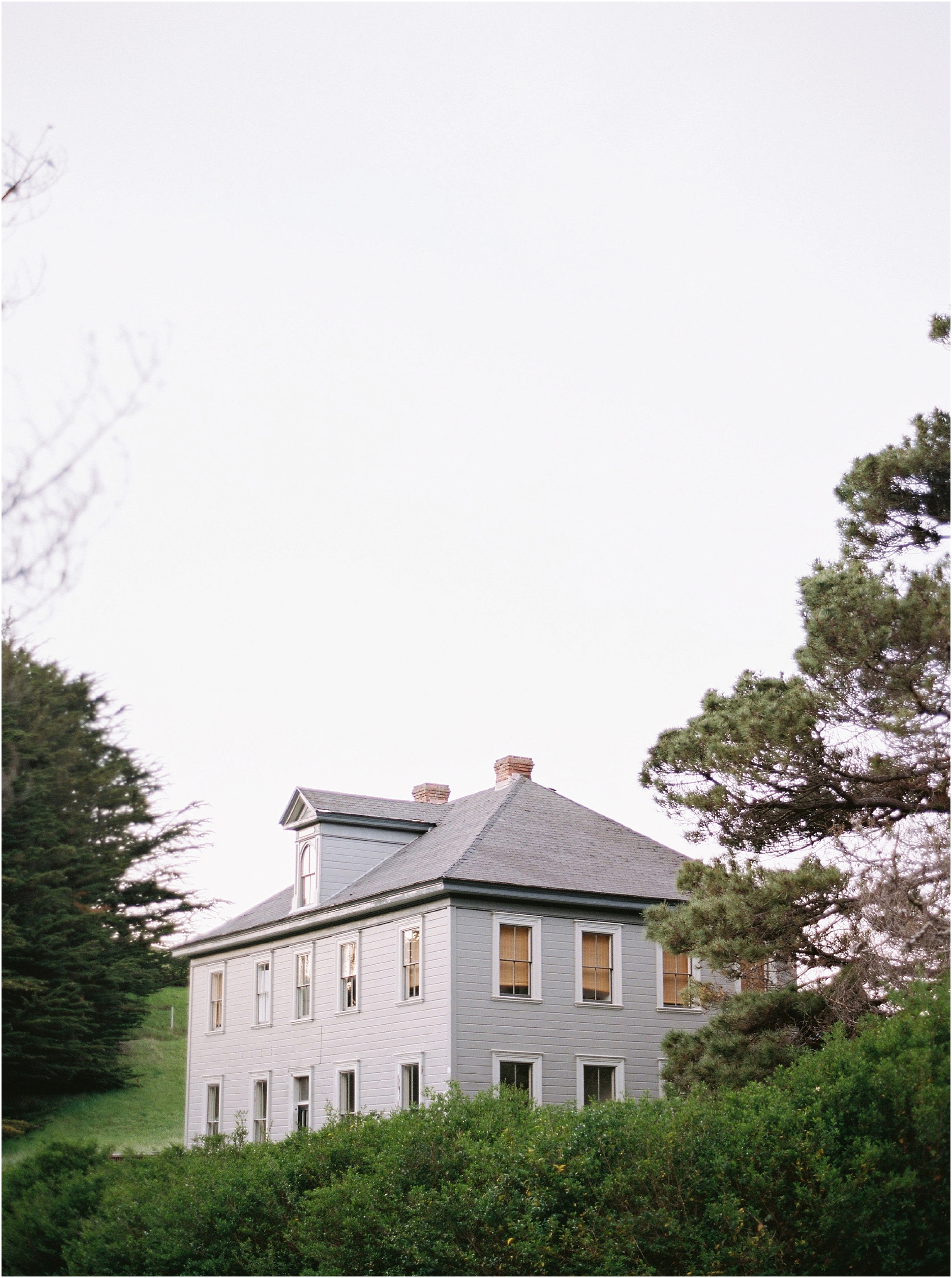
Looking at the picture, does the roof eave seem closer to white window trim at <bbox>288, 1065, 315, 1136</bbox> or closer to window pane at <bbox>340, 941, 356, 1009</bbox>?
window pane at <bbox>340, 941, 356, 1009</bbox>

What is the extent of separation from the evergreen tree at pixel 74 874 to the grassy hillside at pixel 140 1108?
8.98ft

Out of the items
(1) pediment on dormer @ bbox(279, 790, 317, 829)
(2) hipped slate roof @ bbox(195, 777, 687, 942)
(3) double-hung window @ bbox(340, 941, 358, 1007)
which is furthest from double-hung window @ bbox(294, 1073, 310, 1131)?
(1) pediment on dormer @ bbox(279, 790, 317, 829)

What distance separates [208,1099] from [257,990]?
320 cm

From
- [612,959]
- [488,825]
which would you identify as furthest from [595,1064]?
[488,825]

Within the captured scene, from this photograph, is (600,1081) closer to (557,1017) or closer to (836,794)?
(557,1017)

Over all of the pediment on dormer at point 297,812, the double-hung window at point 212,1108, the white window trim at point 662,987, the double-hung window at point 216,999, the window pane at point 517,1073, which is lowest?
the double-hung window at point 212,1108

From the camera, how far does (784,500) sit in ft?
54.7

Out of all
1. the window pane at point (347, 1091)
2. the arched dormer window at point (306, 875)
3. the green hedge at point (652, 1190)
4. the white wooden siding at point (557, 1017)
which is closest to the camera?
the green hedge at point (652, 1190)

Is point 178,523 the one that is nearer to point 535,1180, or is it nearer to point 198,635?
point 198,635

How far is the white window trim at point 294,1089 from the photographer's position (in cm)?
2355

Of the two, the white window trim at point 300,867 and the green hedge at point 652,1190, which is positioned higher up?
the white window trim at point 300,867

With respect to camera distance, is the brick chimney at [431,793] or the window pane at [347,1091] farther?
the brick chimney at [431,793]

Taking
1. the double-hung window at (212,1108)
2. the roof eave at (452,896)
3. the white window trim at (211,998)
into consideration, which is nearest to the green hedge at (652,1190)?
the roof eave at (452,896)

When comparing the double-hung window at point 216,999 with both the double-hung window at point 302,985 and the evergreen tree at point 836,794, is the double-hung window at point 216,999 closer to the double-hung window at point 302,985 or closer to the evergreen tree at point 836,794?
the double-hung window at point 302,985
